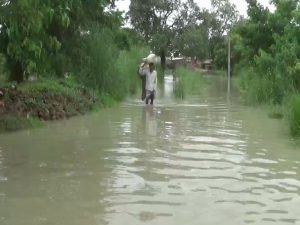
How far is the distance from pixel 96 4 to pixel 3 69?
385 centimetres

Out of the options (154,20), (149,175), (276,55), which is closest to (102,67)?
(276,55)

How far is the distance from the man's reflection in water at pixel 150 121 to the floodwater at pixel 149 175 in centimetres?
7

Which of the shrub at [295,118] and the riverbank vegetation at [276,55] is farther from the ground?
the riverbank vegetation at [276,55]

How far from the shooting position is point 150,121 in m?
14.0

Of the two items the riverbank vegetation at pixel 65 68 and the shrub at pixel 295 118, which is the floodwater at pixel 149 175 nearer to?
the shrub at pixel 295 118

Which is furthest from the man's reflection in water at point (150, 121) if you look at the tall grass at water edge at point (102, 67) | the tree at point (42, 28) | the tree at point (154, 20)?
the tree at point (154, 20)

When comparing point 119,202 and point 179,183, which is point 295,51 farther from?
point 119,202

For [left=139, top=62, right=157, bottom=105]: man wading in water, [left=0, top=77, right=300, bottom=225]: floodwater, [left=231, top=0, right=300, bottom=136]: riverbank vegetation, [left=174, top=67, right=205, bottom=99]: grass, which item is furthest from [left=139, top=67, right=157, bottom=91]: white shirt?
[left=174, top=67, right=205, bottom=99]: grass

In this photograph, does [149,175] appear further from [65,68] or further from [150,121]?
[65,68]

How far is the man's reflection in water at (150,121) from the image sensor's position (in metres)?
12.0

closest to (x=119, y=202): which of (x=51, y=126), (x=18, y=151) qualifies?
(x=18, y=151)

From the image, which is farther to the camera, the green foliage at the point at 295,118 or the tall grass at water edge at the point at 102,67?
the tall grass at water edge at the point at 102,67

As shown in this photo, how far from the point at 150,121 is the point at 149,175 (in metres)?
6.51

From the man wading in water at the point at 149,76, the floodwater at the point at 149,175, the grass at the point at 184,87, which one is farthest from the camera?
the grass at the point at 184,87
